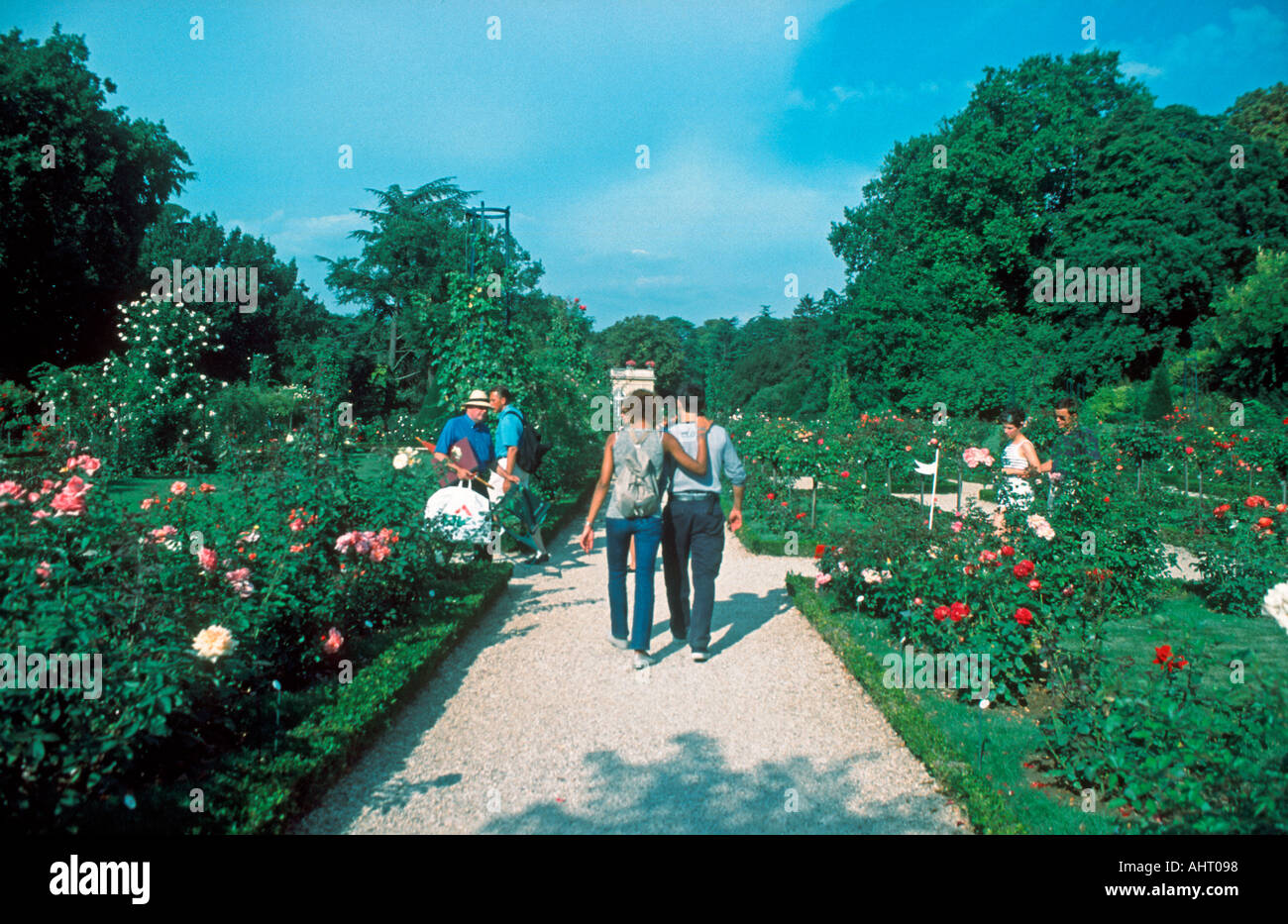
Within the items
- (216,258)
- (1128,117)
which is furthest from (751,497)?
(216,258)

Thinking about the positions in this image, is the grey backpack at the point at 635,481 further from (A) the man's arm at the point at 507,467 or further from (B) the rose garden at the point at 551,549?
(A) the man's arm at the point at 507,467

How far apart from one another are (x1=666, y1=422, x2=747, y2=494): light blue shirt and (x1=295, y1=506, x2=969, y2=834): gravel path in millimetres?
1189

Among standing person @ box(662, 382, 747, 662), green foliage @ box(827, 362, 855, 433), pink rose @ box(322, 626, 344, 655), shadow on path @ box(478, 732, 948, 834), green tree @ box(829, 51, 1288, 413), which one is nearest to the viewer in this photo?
shadow on path @ box(478, 732, 948, 834)

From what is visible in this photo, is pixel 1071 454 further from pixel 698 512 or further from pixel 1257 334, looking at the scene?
pixel 1257 334

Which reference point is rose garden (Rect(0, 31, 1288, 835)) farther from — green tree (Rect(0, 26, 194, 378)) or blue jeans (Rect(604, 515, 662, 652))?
blue jeans (Rect(604, 515, 662, 652))

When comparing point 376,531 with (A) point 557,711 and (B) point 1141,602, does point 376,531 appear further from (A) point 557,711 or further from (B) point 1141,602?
(B) point 1141,602

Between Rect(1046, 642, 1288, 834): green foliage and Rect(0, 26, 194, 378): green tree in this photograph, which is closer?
A: Rect(1046, 642, 1288, 834): green foliage
